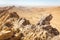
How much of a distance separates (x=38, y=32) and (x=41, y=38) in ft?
1.42

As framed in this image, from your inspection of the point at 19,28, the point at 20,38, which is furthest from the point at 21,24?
the point at 20,38

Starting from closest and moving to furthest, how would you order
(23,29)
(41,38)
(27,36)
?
1. (41,38)
2. (27,36)
3. (23,29)

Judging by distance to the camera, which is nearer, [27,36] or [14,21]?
[27,36]

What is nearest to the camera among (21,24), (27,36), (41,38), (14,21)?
(41,38)

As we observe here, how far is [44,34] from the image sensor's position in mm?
6355

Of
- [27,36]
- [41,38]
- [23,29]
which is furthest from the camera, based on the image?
[23,29]

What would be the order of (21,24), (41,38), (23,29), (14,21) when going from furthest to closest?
(14,21) < (21,24) < (23,29) < (41,38)

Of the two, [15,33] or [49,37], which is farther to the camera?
[15,33]

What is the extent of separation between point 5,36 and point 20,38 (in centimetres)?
62

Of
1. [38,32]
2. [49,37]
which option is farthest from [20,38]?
[49,37]

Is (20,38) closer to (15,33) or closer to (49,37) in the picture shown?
(15,33)

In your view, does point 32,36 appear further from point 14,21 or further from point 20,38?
point 14,21

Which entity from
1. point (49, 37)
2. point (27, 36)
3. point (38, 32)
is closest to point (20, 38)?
point (27, 36)

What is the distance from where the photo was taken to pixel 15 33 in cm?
690
